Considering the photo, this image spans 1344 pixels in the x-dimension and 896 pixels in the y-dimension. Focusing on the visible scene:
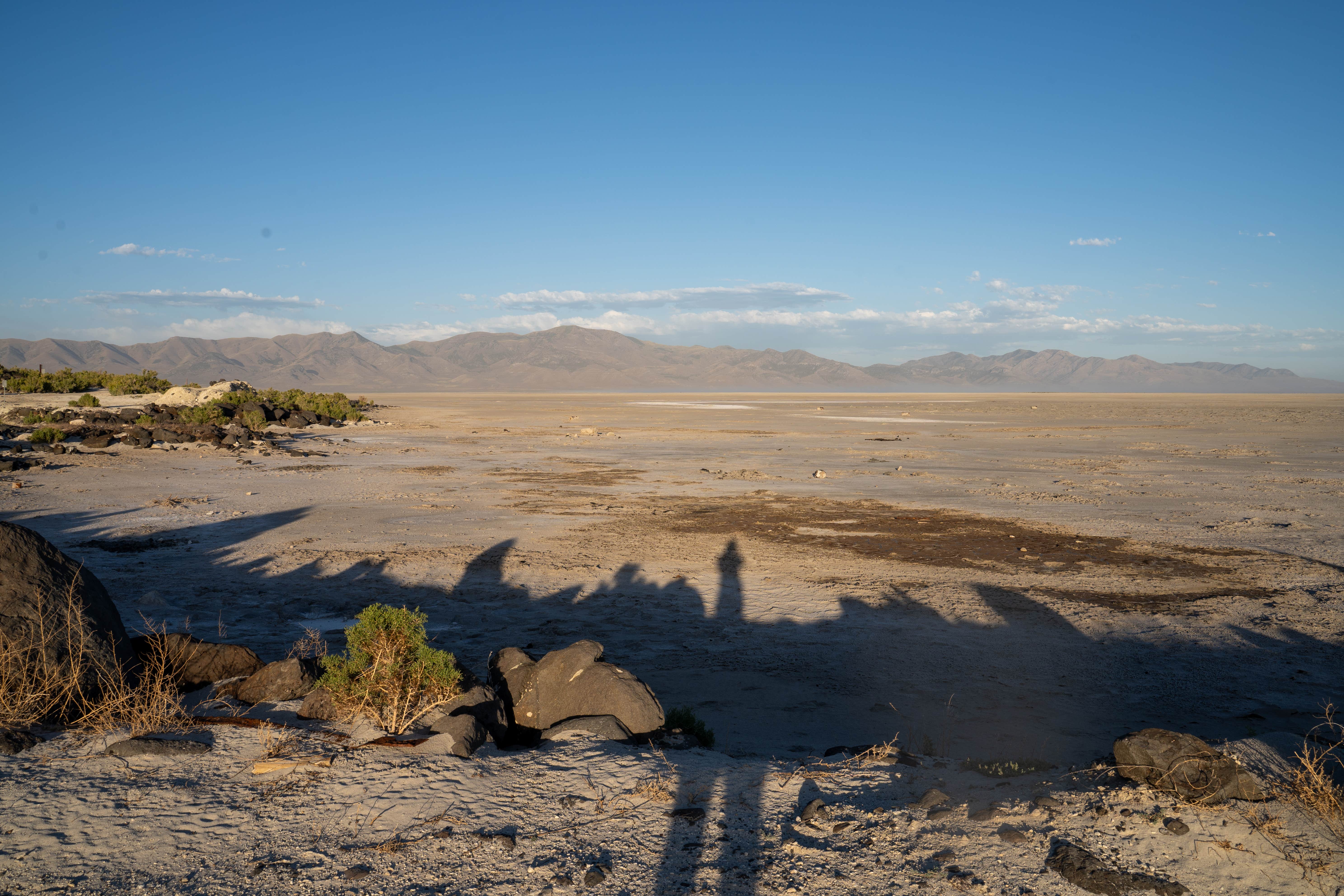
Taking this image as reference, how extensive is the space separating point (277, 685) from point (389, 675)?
0.92m

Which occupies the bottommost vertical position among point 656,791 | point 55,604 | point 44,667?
point 656,791

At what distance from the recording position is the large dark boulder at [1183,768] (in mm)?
3652

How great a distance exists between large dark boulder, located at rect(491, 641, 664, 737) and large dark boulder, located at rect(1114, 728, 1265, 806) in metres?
2.53

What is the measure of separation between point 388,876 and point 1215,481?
19466 mm

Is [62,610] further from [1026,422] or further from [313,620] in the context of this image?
[1026,422]

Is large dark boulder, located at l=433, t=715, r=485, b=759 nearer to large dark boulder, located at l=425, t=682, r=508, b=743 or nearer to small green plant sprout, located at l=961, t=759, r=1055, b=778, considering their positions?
large dark boulder, located at l=425, t=682, r=508, b=743

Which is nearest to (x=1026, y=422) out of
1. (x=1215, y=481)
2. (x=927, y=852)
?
(x=1215, y=481)

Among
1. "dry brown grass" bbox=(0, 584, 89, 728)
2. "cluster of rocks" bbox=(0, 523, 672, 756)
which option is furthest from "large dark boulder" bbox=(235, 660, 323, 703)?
"dry brown grass" bbox=(0, 584, 89, 728)

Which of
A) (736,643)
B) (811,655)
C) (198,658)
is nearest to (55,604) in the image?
(198,658)

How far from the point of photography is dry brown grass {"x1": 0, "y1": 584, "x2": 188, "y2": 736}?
4.41m

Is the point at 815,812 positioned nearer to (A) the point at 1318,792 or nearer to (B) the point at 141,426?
(A) the point at 1318,792

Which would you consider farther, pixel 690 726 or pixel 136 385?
pixel 136 385

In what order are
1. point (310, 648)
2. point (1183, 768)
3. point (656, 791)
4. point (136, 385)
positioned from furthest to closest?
point (136, 385)
point (310, 648)
point (656, 791)
point (1183, 768)

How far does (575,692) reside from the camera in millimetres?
5266
